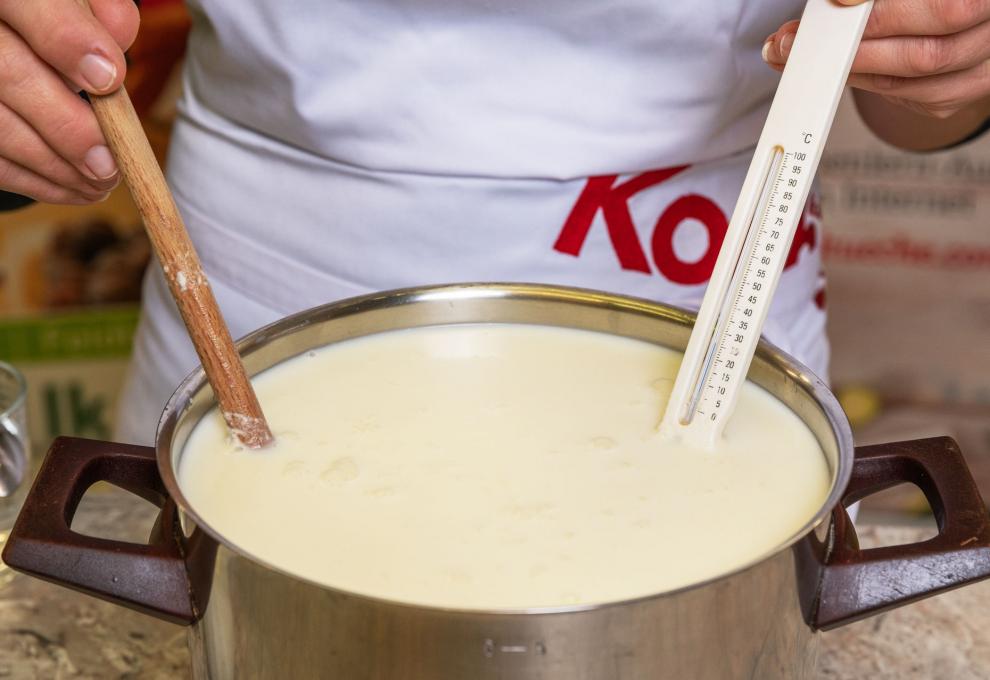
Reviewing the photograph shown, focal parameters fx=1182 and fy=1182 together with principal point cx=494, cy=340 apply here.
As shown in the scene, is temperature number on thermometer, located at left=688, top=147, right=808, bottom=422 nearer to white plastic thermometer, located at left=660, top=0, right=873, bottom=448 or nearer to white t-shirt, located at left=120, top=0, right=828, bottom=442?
white plastic thermometer, located at left=660, top=0, right=873, bottom=448

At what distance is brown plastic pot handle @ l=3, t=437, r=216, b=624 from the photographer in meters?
0.66

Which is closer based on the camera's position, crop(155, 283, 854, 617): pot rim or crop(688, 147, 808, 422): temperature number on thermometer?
crop(155, 283, 854, 617): pot rim

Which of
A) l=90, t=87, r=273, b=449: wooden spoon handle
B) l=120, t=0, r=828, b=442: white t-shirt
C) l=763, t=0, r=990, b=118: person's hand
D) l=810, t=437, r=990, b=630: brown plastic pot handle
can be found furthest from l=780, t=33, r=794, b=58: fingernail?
l=90, t=87, r=273, b=449: wooden spoon handle

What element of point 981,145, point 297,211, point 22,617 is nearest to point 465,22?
point 297,211

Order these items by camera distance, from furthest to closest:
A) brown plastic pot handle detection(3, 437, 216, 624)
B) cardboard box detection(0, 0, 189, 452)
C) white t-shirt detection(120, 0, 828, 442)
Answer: cardboard box detection(0, 0, 189, 452) → white t-shirt detection(120, 0, 828, 442) → brown plastic pot handle detection(3, 437, 216, 624)

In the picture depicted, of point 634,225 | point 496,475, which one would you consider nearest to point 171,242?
point 496,475

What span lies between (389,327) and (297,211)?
0.21m

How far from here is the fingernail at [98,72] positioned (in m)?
0.78

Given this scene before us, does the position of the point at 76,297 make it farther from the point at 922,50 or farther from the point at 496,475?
the point at 922,50

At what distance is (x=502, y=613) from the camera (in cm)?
55

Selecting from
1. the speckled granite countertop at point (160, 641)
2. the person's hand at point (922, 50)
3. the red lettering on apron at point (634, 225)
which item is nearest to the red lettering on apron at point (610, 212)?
the red lettering on apron at point (634, 225)

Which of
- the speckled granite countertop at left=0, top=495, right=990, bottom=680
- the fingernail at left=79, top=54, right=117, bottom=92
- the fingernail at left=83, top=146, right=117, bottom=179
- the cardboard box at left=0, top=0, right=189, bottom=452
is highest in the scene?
the fingernail at left=79, top=54, right=117, bottom=92

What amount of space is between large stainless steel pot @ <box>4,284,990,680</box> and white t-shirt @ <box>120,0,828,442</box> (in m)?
0.32

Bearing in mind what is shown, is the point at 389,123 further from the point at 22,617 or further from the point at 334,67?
the point at 22,617
